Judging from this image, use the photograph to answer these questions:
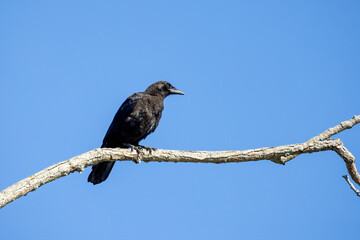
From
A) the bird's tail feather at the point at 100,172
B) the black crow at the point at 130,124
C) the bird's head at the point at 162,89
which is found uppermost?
the bird's head at the point at 162,89

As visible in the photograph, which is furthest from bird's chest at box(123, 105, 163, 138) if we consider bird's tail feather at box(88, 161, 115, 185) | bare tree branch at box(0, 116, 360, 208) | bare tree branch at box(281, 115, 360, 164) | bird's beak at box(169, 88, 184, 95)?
bare tree branch at box(281, 115, 360, 164)

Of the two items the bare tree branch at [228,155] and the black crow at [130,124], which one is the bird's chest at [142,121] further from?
the bare tree branch at [228,155]

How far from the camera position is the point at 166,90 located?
26.8 feet

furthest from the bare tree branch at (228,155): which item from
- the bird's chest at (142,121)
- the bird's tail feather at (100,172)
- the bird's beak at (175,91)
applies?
the bird's beak at (175,91)

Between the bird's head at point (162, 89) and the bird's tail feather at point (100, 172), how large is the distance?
1718 millimetres

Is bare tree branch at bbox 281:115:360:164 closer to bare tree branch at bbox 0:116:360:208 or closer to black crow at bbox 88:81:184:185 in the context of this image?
bare tree branch at bbox 0:116:360:208

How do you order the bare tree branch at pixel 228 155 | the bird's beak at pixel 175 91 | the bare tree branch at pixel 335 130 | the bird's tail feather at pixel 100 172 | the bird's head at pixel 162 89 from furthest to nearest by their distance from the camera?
the bird's beak at pixel 175 91, the bird's head at pixel 162 89, the bird's tail feather at pixel 100 172, the bare tree branch at pixel 335 130, the bare tree branch at pixel 228 155

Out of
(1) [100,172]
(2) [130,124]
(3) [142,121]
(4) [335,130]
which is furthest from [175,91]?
(4) [335,130]

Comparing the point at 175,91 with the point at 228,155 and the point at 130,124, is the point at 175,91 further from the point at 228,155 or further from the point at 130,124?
the point at 228,155

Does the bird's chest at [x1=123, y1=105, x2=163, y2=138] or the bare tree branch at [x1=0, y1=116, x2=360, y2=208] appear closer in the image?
the bare tree branch at [x1=0, y1=116, x2=360, y2=208]

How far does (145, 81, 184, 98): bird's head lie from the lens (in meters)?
7.91

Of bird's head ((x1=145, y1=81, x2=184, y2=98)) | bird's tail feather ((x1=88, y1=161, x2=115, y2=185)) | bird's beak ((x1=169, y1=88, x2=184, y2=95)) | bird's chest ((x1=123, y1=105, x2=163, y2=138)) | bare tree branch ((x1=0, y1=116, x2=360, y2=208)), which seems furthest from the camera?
bird's beak ((x1=169, y1=88, x2=184, y2=95))

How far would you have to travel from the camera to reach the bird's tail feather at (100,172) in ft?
22.6

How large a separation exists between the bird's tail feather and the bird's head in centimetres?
172
